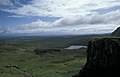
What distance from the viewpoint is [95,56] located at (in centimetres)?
8238

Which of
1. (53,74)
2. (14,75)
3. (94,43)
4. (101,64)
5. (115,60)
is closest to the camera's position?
(115,60)

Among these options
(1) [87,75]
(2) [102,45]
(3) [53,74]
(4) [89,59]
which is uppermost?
(2) [102,45]

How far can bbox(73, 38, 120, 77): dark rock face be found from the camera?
240ft

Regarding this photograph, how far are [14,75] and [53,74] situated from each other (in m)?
34.0

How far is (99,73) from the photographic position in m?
77.4

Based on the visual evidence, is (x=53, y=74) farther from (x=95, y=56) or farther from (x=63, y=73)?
(x=95, y=56)

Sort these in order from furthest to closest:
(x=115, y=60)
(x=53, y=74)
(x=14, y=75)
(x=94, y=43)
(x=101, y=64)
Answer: (x=53, y=74) → (x=14, y=75) → (x=94, y=43) → (x=101, y=64) → (x=115, y=60)

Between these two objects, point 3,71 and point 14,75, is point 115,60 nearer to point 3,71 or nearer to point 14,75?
point 14,75

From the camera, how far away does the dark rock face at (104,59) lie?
73.1 meters

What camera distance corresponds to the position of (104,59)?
77.4m

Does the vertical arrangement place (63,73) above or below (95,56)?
below

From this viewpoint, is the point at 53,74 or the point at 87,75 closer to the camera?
the point at 87,75

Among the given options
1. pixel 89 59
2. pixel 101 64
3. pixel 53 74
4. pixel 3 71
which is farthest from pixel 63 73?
pixel 101 64

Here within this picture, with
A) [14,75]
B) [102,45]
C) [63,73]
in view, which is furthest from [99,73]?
[63,73]
